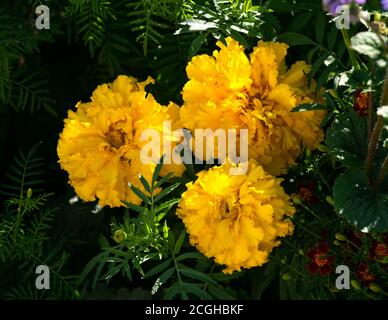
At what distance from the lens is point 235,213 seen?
1.17 metres

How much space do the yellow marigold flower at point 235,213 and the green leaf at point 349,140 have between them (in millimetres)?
105

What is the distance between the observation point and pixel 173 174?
1.28m

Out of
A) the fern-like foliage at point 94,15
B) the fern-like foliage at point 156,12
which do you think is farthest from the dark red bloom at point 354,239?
the fern-like foliage at point 94,15

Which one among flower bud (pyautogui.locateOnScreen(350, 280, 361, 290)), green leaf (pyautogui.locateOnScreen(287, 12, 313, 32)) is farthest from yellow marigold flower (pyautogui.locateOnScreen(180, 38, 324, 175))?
flower bud (pyautogui.locateOnScreen(350, 280, 361, 290))

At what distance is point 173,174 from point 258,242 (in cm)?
21

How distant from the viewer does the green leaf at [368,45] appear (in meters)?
0.89

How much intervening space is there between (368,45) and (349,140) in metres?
0.27

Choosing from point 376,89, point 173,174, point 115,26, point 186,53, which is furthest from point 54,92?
point 376,89

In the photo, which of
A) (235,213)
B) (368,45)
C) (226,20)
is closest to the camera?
(368,45)

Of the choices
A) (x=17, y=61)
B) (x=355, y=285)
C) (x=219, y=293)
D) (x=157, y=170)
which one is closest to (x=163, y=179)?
(x=157, y=170)

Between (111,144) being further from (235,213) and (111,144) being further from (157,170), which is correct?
(235,213)

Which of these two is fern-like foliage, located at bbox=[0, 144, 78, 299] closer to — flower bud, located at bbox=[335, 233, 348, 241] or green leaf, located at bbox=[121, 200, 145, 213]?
green leaf, located at bbox=[121, 200, 145, 213]

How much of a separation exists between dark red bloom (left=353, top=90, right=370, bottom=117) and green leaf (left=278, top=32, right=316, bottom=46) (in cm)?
14

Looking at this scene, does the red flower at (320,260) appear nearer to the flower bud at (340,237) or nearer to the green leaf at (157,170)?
the flower bud at (340,237)
